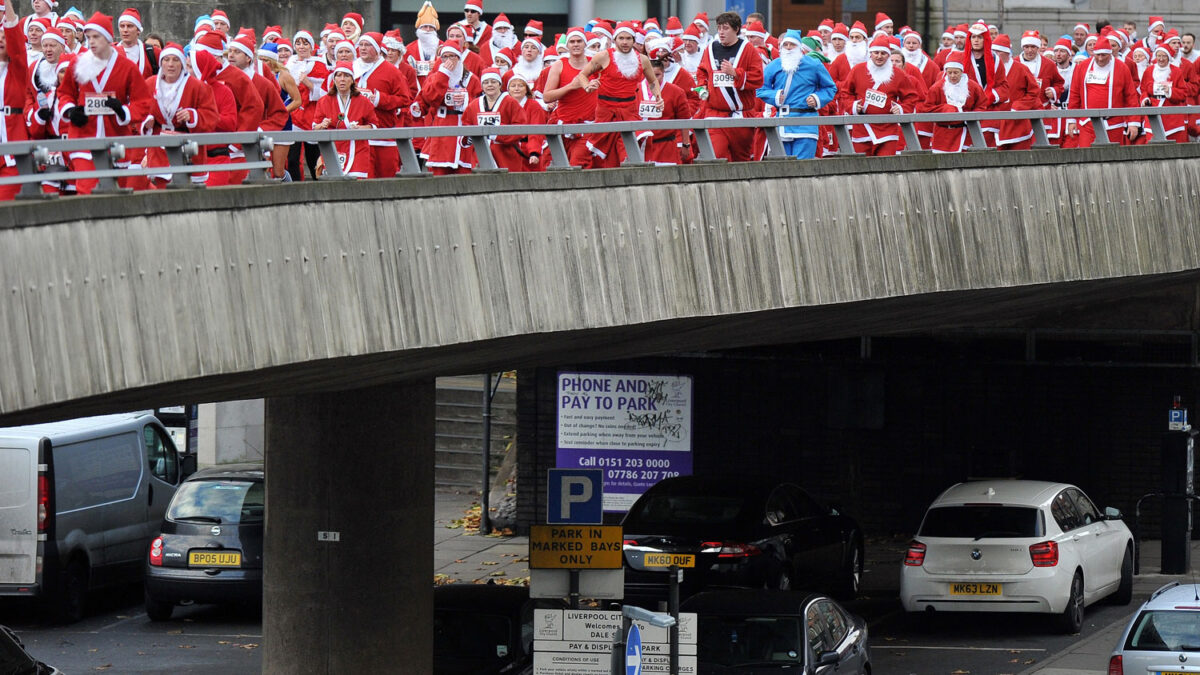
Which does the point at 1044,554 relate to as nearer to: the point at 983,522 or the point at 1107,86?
the point at 983,522

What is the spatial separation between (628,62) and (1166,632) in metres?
6.28

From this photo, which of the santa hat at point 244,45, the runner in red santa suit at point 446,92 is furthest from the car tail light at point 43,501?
the santa hat at point 244,45

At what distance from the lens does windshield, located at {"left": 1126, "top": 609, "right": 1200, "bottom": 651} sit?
47.9 feet

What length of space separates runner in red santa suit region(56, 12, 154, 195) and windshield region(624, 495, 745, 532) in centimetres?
819

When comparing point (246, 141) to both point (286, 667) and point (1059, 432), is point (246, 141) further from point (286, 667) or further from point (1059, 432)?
point (1059, 432)

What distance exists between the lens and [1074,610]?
19266mm

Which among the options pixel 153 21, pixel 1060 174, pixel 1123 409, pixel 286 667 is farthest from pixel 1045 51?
pixel 153 21

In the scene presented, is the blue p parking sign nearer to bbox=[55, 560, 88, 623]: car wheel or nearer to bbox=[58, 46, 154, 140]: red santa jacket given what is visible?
bbox=[58, 46, 154, 140]: red santa jacket

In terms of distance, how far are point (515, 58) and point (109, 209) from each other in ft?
27.8

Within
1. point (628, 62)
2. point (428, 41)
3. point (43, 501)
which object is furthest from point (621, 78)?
point (43, 501)

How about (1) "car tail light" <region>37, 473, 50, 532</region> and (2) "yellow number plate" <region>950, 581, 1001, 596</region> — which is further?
(1) "car tail light" <region>37, 473, 50, 532</region>

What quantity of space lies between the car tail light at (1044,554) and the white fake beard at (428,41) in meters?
7.41

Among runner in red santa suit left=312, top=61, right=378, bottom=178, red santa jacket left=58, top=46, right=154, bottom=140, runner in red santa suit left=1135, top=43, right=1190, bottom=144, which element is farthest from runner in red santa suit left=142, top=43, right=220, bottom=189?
runner in red santa suit left=1135, top=43, right=1190, bottom=144

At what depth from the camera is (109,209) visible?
10.2 meters
